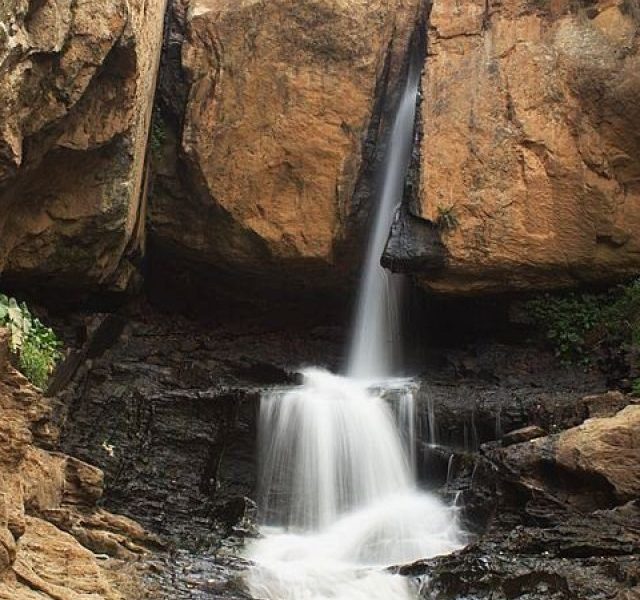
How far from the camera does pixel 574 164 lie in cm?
1193

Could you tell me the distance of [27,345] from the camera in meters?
8.59

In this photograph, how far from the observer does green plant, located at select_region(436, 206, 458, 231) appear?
38.9 ft

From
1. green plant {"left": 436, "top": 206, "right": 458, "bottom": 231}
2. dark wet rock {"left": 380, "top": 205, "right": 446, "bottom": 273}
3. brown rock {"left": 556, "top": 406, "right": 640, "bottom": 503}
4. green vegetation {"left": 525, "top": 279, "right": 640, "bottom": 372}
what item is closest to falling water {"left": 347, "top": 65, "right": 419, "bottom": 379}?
dark wet rock {"left": 380, "top": 205, "right": 446, "bottom": 273}

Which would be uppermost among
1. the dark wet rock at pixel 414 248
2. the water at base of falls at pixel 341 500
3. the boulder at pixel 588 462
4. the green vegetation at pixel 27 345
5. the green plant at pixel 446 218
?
the green plant at pixel 446 218

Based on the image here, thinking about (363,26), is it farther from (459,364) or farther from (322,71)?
(459,364)

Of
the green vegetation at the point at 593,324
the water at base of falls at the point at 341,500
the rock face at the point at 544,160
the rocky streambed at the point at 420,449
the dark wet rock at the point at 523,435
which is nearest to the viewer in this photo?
the rocky streambed at the point at 420,449

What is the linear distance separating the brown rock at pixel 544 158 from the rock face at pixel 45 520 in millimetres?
6270

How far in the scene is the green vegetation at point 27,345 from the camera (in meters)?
8.23

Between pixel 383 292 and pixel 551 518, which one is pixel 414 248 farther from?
pixel 551 518

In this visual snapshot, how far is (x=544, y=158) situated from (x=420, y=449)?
16.1 ft

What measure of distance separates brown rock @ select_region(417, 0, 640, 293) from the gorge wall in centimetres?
2

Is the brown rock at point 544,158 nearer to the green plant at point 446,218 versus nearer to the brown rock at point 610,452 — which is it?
the green plant at point 446,218

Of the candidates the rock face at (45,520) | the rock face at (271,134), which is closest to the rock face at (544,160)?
the rock face at (271,134)

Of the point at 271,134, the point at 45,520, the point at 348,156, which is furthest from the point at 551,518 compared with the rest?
the point at 271,134
